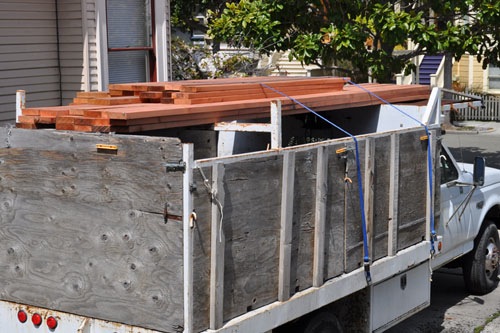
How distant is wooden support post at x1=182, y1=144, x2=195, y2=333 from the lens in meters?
5.07

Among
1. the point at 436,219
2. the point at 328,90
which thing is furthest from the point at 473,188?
the point at 328,90

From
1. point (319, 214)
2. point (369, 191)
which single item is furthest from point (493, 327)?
point (319, 214)

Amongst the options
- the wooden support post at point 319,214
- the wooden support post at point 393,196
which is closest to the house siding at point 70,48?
the wooden support post at point 393,196

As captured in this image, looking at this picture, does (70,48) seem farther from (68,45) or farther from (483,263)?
(483,263)

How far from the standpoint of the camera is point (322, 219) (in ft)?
20.7

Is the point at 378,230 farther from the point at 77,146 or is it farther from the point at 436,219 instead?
the point at 77,146

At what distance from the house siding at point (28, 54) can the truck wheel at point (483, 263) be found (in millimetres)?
5961

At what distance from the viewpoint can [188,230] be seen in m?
5.09

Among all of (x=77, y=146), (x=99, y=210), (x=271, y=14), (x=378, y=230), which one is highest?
(x=271, y=14)

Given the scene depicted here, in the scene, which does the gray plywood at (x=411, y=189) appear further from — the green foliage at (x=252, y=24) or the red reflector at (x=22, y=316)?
the green foliage at (x=252, y=24)

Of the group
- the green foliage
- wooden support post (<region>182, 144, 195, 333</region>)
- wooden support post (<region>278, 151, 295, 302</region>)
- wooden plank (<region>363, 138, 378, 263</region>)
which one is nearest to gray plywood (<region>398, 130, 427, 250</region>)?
wooden plank (<region>363, 138, 378, 263</region>)

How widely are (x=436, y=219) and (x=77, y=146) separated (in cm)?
380

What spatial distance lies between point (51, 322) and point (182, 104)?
1.88m

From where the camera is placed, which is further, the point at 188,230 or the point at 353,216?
the point at 353,216
